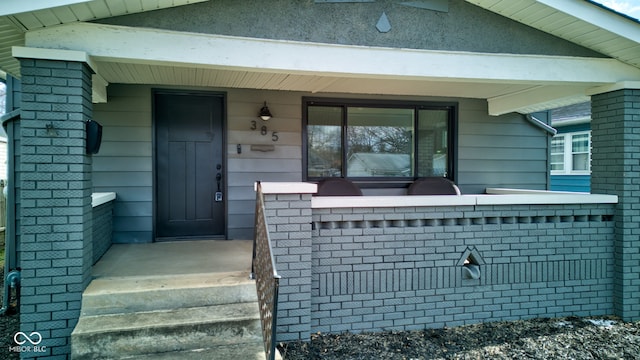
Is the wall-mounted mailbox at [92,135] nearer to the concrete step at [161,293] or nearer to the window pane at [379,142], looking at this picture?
the concrete step at [161,293]

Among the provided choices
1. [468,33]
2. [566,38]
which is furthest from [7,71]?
[566,38]

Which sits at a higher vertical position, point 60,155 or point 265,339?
point 60,155

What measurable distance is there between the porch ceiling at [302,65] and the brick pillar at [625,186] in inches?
13.2

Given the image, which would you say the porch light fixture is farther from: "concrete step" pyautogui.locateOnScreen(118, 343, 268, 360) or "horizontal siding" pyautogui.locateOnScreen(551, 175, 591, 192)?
"horizontal siding" pyautogui.locateOnScreen(551, 175, 591, 192)

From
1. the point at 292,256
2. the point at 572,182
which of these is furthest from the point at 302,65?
the point at 572,182

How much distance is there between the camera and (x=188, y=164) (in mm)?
5191

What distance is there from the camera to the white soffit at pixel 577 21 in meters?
3.88

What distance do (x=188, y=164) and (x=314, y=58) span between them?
2454 mm

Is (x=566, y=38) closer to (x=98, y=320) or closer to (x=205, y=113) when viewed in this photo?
(x=205, y=113)

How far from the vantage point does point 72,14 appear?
9.89 ft

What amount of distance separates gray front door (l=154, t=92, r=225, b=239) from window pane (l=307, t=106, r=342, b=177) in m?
1.23

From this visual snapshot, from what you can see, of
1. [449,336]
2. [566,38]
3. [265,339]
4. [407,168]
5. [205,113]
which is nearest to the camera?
[265,339]

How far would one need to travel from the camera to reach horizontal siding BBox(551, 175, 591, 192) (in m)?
11.2

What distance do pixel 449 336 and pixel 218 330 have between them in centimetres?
225
